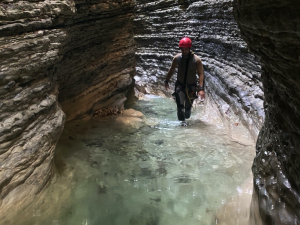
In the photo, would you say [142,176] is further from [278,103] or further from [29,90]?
[278,103]

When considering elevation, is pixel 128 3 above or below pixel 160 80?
above

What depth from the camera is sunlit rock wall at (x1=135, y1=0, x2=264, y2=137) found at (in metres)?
6.16

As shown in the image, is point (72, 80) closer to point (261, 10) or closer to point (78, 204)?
point (78, 204)

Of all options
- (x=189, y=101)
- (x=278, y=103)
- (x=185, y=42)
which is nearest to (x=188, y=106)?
(x=189, y=101)

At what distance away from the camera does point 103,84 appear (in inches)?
287

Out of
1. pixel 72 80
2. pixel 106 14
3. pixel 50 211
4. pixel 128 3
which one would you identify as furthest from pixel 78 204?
pixel 128 3

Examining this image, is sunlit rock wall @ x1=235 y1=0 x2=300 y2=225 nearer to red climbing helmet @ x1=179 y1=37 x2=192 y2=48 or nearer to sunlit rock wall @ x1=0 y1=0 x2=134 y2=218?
sunlit rock wall @ x1=0 y1=0 x2=134 y2=218

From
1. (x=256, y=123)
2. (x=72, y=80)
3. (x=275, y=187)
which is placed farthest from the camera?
(x=72, y=80)

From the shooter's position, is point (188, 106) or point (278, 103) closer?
point (278, 103)

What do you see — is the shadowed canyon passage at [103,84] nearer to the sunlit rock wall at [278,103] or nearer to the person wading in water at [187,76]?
the sunlit rock wall at [278,103]

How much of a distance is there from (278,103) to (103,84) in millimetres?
5566

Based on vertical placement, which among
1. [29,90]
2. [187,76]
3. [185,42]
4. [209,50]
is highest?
[29,90]

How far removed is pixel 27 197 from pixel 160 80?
9222mm

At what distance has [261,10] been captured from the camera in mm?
1657
